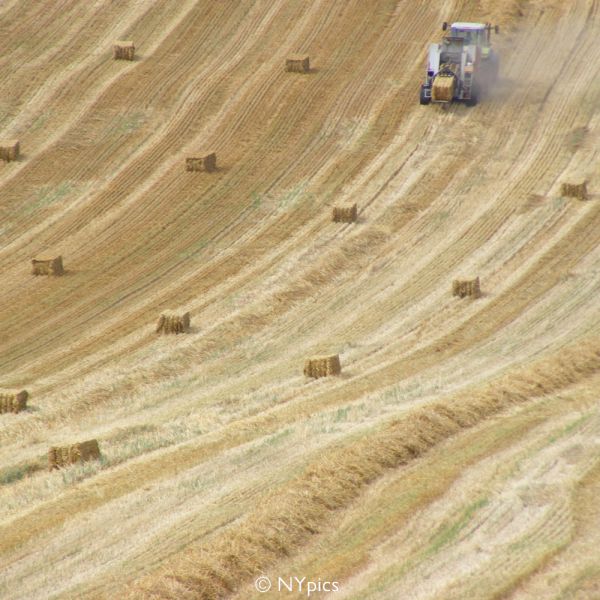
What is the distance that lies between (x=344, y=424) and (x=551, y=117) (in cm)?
2249

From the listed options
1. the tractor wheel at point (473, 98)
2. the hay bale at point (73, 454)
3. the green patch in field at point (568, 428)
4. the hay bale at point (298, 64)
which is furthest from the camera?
the hay bale at point (298, 64)

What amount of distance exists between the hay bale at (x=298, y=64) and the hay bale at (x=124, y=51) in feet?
18.8

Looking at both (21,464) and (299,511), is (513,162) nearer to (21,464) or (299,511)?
(21,464)

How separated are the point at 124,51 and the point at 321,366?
2320cm

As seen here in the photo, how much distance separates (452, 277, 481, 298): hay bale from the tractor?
496 inches

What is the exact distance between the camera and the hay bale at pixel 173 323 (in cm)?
2647

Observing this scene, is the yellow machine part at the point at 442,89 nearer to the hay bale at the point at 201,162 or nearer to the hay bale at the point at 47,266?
the hay bale at the point at 201,162

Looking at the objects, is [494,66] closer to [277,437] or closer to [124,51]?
[124,51]

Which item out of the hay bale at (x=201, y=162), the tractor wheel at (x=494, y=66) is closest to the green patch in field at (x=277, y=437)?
the hay bale at (x=201, y=162)

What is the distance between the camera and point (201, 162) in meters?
35.8

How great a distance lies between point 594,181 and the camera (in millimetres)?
34688

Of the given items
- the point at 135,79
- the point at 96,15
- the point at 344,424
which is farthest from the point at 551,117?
the point at 344,424

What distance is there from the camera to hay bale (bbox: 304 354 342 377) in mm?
23422

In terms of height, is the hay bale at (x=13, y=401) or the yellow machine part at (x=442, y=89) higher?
the yellow machine part at (x=442, y=89)
